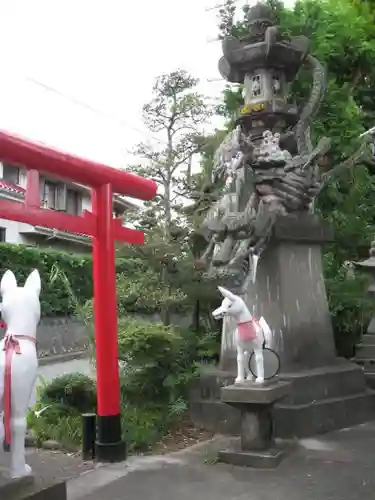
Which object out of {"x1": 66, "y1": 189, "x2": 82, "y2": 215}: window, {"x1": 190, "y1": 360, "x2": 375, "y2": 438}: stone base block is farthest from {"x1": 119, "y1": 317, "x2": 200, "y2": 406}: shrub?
{"x1": 66, "y1": 189, "x2": 82, "y2": 215}: window

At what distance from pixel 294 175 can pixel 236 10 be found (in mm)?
7675

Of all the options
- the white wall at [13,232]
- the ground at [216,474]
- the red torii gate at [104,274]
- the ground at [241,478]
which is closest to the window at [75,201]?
the white wall at [13,232]

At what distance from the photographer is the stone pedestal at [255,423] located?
21.3 feet

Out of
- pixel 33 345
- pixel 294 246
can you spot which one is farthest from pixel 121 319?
pixel 33 345

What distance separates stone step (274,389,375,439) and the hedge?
30.9 ft

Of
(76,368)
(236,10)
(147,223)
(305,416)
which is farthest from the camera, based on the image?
(76,368)

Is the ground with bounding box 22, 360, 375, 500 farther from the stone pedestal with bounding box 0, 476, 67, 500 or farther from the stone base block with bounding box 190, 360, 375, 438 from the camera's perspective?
the stone pedestal with bounding box 0, 476, 67, 500

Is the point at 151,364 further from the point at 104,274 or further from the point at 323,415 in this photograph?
the point at 323,415

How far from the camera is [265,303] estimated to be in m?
8.60

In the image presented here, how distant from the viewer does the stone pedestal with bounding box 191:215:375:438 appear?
8.16 meters

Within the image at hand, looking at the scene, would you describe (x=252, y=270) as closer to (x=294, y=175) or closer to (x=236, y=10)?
(x=294, y=175)

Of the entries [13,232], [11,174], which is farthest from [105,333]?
[13,232]

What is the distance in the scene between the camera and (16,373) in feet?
13.4

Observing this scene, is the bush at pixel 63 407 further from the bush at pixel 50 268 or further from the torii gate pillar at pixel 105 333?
the bush at pixel 50 268
